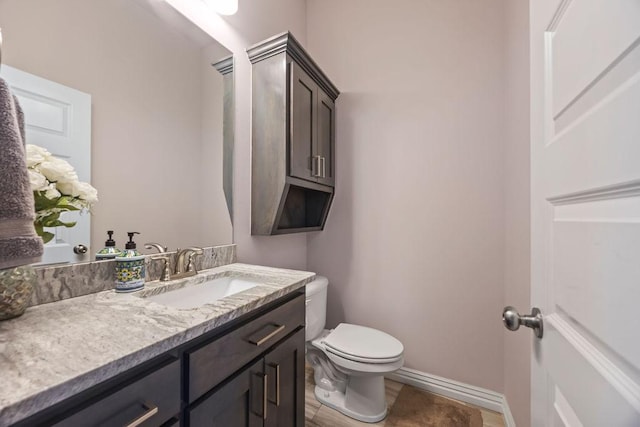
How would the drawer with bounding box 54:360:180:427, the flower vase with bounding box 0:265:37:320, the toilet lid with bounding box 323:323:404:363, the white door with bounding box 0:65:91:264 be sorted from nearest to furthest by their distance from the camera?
the drawer with bounding box 54:360:180:427, the flower vase with bounding box 0:265:37:320, the white door with bounding box 0:65:91:264, the toilet lid with bounding box 323:323:404:363

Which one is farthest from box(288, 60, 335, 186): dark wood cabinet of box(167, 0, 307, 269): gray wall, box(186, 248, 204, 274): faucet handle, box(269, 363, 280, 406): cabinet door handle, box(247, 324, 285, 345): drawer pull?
box(269, 363, 280, 406): cabinet door handle

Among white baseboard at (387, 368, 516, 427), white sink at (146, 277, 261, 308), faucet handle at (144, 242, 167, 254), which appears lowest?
white baseboard at (387, 368, 516, 427)

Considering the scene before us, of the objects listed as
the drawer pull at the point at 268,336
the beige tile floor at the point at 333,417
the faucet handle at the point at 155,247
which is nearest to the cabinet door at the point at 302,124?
the faucet handle at the point at 155,247

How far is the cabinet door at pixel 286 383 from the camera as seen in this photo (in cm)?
88

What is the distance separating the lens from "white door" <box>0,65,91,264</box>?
74cm

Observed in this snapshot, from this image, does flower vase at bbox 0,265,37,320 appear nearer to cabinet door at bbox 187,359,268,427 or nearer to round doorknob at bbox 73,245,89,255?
round doorknob at bbox 73,245,89,255

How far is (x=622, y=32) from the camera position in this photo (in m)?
0.35

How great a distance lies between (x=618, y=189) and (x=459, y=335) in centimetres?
161

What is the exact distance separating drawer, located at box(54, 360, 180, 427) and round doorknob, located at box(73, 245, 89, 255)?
0.57 meters

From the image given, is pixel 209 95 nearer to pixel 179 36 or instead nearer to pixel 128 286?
pixel 179 36

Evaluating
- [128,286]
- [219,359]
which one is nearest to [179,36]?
[128,286]

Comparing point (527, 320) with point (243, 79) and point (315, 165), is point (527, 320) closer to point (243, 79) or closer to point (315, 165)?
point (315, 165)

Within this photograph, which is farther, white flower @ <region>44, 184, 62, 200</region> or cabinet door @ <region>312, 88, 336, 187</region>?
cabinet door @ <region>312, 88, 336, 187</region>

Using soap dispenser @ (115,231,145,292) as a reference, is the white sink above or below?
below
